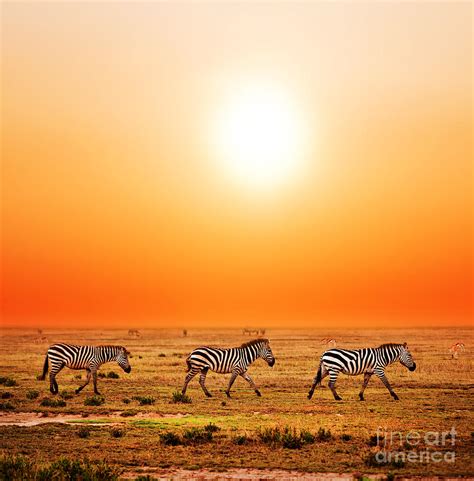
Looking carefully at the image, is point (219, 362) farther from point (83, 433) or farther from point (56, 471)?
point (56, 471)

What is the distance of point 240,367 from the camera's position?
28.6 metres

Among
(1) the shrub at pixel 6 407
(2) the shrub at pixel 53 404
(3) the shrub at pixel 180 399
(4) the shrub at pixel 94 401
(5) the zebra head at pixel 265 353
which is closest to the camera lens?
(1) the shrub at pixel 6 407

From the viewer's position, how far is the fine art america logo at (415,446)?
634 inches

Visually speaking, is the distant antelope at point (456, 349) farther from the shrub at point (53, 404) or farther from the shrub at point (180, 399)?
the shrub at point (53, 404)

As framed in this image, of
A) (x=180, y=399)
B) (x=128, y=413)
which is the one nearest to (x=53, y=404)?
(x=128, y=413)

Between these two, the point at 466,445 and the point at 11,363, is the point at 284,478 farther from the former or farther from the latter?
the point at 11,363

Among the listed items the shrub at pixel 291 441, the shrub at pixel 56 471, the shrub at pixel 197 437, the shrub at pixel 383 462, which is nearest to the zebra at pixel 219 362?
the shrub at pixel 197 437

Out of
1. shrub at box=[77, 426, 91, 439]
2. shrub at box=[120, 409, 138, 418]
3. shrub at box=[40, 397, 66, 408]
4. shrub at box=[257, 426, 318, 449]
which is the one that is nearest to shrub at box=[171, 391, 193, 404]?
shrub at box=[120, 409, 138, 418]

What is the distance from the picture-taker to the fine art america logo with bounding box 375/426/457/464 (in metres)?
16.1

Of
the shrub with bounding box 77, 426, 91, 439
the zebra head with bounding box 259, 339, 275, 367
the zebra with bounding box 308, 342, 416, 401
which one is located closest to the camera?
the shrub with bounding box 77, 426, 91, 439

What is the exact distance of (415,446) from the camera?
686 inches

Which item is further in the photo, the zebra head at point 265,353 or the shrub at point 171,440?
the zebra head at point 265,353

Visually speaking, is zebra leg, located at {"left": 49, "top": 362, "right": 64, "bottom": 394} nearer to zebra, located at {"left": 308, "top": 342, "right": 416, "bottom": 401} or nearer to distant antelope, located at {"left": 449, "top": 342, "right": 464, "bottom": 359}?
zebra, located at {"left": 308, "top": 342, "right": 416, "bottom": 401}

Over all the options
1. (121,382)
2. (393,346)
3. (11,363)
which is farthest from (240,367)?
(11,363)
